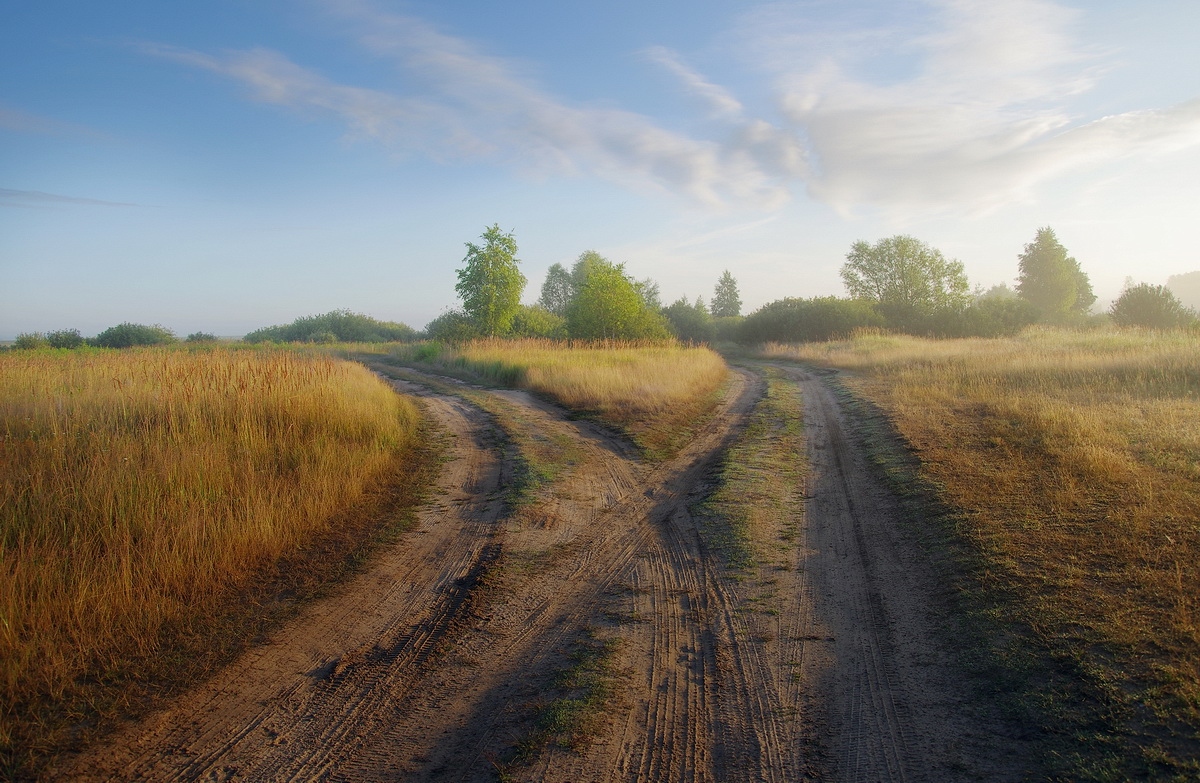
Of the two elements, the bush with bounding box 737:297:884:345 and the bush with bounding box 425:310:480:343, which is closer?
the bush with bounding box 425:310:480:343

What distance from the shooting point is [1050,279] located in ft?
190

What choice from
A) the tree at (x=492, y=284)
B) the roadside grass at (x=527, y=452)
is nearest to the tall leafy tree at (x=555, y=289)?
the tree at (x=492, y=284)

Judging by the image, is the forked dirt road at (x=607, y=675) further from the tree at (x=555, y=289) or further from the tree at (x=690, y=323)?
the tree at (x=555, y=289)

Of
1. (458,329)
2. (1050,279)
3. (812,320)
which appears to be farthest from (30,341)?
(1050,279)

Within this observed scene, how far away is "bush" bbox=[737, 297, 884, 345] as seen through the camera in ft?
148

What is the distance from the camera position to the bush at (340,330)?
188 feet

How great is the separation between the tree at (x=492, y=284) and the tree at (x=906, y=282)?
32.5m

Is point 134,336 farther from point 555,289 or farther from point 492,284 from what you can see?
point 555,289

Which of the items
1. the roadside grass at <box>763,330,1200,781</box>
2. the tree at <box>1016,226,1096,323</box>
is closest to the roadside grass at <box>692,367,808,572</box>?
the roadside grass at <box>763,330,1200,781</box>

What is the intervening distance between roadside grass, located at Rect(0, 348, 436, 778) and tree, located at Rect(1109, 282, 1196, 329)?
4370 cm

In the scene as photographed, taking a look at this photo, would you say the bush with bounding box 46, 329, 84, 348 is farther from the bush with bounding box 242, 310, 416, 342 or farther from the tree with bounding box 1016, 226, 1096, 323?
the tree with bounding box 1016, 226, 1096, 323

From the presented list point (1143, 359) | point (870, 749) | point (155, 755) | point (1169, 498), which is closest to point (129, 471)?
point (155, 755)

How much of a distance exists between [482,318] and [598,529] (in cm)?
2625

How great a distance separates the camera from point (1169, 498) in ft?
18.7
